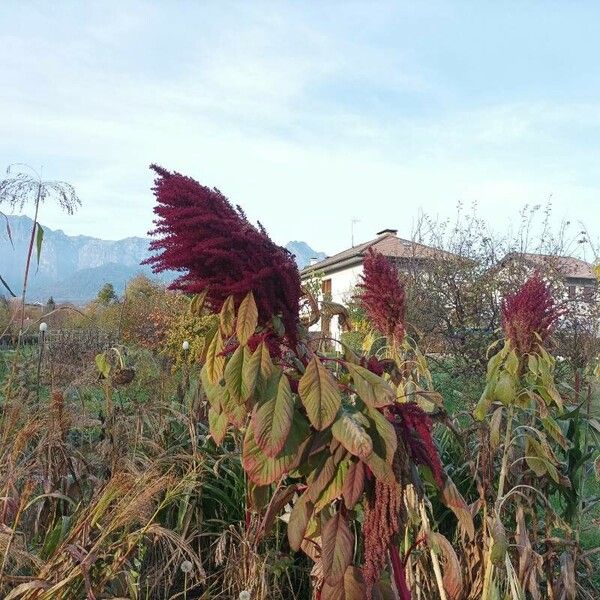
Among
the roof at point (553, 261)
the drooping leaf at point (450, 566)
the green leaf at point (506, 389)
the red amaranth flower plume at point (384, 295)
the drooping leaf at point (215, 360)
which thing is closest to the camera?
the drooping leaf at point (215, 360)

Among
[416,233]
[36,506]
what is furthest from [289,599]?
[416,233]

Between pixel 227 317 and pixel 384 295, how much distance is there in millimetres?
1123

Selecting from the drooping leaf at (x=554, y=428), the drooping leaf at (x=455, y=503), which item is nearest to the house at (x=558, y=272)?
the drooping leaf at (x=554, y=428)

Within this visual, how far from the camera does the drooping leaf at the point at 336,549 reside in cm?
178

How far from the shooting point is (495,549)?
2.04 meters

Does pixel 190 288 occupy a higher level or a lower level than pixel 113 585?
higher

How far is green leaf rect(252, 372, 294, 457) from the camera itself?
163cm

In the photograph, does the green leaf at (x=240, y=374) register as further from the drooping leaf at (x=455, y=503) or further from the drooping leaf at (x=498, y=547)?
the drooping leaf at (x=498, y=547)

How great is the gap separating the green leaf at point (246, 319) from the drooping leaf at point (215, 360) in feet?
0.59

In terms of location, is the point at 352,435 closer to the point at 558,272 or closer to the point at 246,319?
the point at 246,319

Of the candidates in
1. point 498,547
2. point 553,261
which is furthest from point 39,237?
point 553,261

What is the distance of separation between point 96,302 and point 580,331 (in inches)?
804

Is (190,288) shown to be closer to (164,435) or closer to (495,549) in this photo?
(495,549)

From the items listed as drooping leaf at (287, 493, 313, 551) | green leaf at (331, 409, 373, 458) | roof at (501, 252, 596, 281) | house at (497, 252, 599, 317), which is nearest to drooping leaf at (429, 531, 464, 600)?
drooping leaf at (287, 493, 313, 551)
